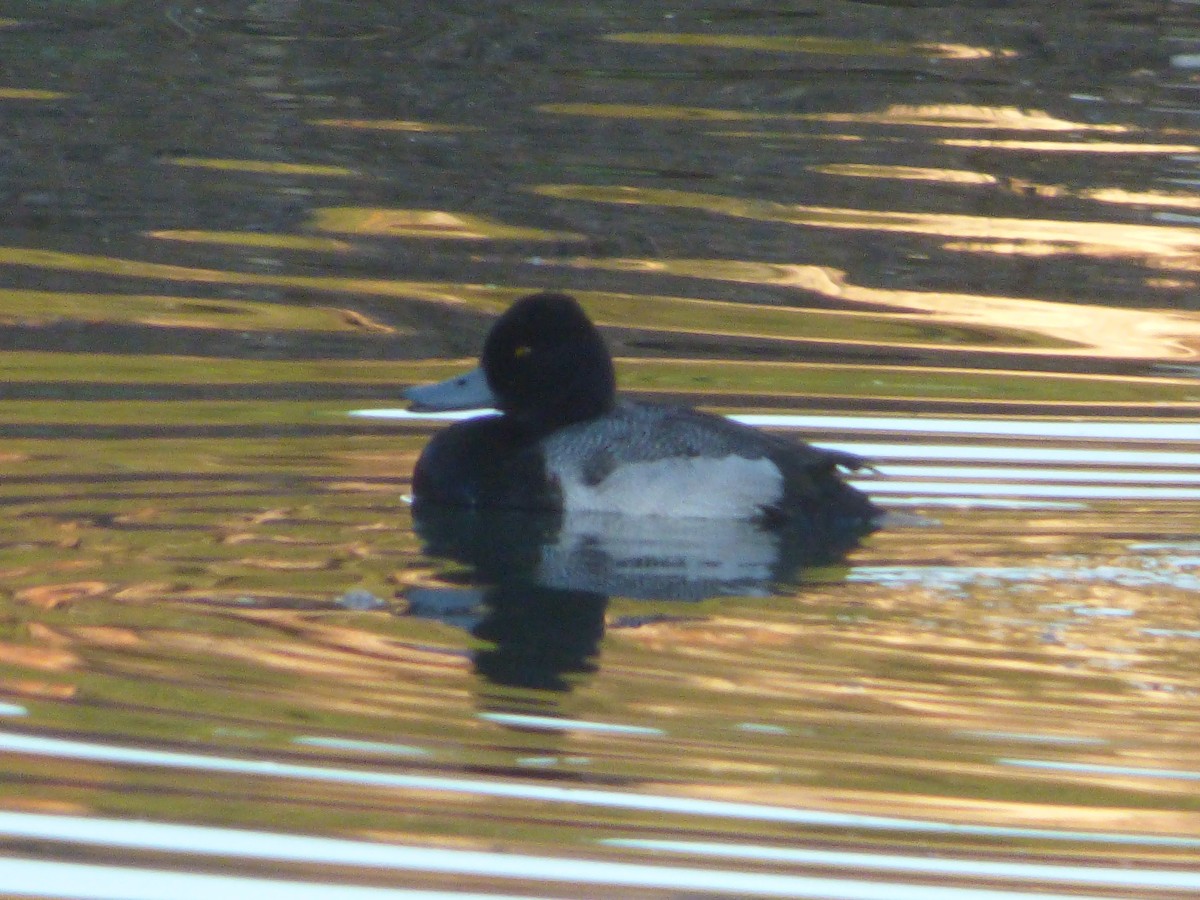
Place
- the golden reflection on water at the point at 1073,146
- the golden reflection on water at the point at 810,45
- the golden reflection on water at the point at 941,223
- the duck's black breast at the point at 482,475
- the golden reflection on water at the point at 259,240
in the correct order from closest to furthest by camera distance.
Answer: the duck's black breast at the point at 482,475 < the golden reflection on water at the point at 259,240 < the golden reflection on water at the point at 941,223 < the golden reflection on water at the point at 1073,146 < the golden reflection on water at the point at 810,45

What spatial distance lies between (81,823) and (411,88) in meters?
9.69

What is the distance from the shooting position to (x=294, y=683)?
5574 millimetres

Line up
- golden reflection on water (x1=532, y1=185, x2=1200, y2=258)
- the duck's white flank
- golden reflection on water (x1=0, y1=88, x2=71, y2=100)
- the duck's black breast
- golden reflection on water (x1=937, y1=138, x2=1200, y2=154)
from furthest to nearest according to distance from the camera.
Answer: golden reflection on water (x1=0, y1=88, x2=71, y2=100), golden reflection on water (x1=937, y1=138, x2=1200, y2=154), golden reflection on water (x1=532, y1=185, x2=1200, y2=258), the duck's black breast, the duck's white flank

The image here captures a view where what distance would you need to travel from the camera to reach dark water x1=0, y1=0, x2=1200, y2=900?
4.88m

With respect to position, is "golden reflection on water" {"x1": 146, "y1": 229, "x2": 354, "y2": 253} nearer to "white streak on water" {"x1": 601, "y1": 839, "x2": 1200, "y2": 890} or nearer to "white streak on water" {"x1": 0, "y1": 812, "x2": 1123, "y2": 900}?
"white streak on water" {"x1": 0, "y1": 812, "x2": 1123, "y2": 900}

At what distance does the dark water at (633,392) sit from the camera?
488 cm

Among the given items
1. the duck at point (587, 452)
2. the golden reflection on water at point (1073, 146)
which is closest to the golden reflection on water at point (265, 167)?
the golden reflection on water at point (1073, 146)

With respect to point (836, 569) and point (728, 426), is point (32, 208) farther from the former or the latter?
point (836, 569)

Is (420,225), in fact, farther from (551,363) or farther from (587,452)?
(587,452)

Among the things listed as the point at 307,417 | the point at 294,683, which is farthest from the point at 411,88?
the point at 294,683

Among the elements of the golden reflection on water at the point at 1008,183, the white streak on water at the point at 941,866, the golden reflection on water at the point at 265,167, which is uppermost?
the golden reflection on water at the point at 1008,183

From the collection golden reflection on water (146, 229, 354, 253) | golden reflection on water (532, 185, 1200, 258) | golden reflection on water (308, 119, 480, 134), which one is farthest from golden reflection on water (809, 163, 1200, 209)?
golden reflection on water (146, 229, 354, 253)

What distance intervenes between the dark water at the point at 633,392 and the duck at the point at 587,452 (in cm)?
14

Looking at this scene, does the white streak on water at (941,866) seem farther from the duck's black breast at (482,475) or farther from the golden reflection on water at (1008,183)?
the golden reflection on water at (1008,183)
